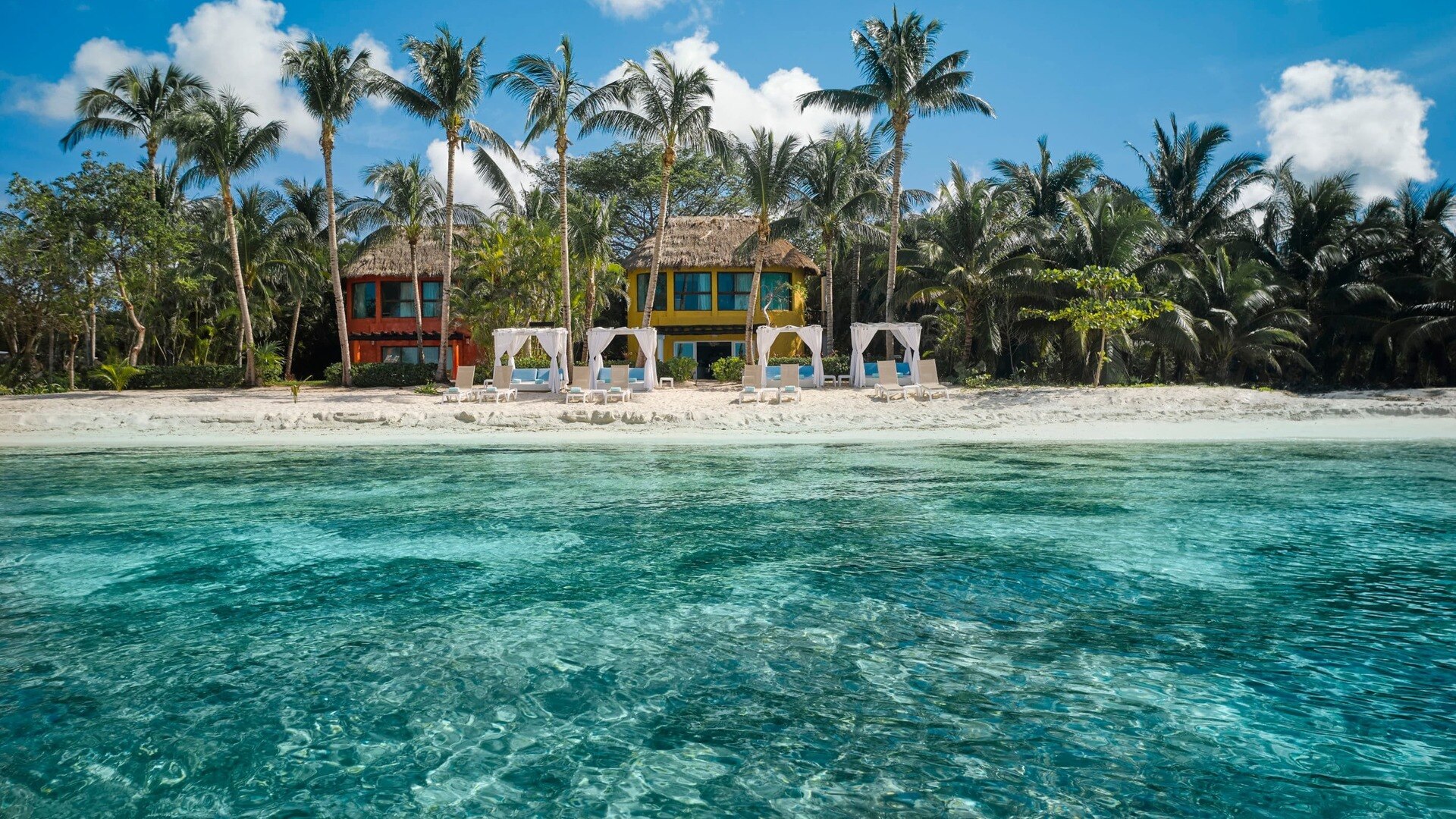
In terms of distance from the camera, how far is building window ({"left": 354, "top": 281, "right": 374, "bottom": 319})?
31.4 m

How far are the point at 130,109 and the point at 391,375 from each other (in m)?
12.1

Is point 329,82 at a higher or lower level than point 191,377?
higher

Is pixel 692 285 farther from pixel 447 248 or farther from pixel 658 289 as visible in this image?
pixel 447 248

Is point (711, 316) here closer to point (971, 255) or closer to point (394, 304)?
point (971, 255)

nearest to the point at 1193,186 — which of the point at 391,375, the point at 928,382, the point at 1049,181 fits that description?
the point at 1049,181

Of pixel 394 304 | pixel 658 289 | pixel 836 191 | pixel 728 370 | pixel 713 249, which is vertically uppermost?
pixel 836 191

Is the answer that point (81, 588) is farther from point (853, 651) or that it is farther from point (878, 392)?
point (878, 392)

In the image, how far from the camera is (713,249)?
29391mm

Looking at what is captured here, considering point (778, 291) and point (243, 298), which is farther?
point (778, 291)

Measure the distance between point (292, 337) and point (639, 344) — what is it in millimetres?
16269

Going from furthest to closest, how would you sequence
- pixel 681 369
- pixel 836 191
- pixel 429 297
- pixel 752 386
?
pixel 429 297, pixel 836 191, pixel 681 369, pixel 752 386

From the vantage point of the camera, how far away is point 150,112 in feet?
85.0

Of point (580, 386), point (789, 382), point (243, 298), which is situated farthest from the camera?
point (243, 298)

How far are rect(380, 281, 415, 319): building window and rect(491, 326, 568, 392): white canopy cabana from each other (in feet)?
39.1
